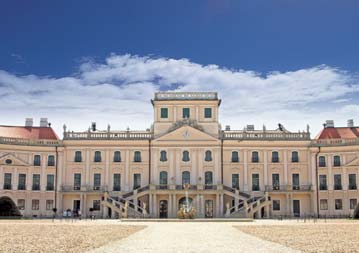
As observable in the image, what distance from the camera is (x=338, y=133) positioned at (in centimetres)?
6994

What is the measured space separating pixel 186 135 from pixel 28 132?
20.1 m

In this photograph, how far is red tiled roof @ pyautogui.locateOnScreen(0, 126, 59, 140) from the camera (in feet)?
222

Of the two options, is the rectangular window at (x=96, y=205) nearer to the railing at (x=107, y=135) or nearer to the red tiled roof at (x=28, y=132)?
the railing at (x=107, y=135)

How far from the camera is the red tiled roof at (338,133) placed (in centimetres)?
6906

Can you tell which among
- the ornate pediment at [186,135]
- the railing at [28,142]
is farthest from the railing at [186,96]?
the railing at [28,142]

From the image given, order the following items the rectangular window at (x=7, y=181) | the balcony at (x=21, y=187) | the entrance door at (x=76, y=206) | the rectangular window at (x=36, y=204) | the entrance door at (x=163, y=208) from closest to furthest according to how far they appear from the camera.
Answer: the rectangular window at (x=7, y=181) < the entrance door at (x=163, y=208) < the balcony at (x=21, y=187) < the rectangular window at (x=36, y=204) < the entrance door at (x=76, y=206)

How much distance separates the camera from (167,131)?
66.8m

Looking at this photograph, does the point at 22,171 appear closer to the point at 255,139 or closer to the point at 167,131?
the point at 167,131

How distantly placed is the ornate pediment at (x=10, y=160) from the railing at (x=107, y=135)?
600 cm

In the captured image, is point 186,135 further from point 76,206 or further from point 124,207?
point 76,206

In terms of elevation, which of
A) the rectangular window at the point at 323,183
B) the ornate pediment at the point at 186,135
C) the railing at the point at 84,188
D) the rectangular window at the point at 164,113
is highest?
the rectangular window at the point at 164,113

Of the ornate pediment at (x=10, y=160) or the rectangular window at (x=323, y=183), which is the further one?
the rectangular window at (x=323, y=183)

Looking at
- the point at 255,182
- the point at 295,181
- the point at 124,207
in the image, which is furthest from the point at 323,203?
the point at 124,207

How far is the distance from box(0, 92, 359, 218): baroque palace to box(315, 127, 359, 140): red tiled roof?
927 mm
